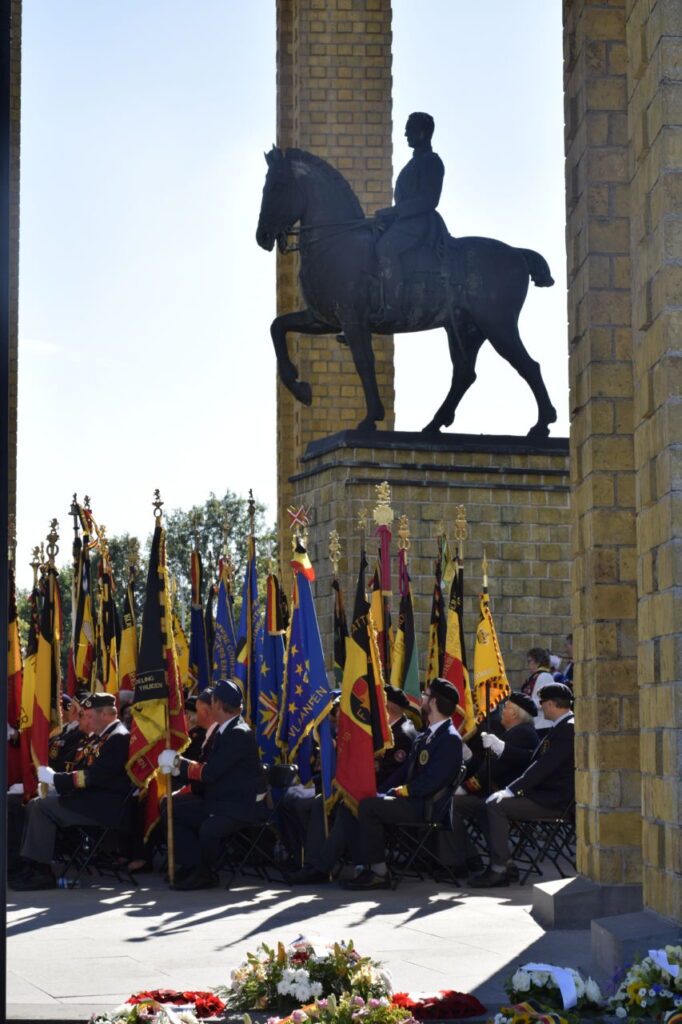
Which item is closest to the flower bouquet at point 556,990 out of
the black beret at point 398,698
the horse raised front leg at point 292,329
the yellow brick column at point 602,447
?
the yellow brick column at point 602,447

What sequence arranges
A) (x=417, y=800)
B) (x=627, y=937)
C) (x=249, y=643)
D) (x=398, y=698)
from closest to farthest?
(x=627, y=937)
(x=417, y=800)
(x=398, y=698)
(x=249, y=643)

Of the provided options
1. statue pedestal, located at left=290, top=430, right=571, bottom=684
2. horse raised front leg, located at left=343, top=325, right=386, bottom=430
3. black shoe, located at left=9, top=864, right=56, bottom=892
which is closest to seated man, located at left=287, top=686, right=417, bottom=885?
black shoe, located at left=9, top=864, right=56, bottom=892

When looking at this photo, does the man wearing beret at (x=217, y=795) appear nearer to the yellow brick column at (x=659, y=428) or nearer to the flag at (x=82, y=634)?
the yellow brick column at (x=659, y=428)

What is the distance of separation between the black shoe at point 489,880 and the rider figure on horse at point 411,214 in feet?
26.3

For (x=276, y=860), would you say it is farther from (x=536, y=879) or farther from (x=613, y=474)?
A: (x=613, y=474)

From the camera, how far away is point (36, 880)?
40.7 feet

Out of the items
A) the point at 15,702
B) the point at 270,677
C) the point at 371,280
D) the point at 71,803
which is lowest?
the point at 71,803

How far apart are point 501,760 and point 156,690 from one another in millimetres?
2880

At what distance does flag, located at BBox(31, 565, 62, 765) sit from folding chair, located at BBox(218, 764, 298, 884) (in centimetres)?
176

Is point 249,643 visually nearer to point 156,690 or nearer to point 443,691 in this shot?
point 156,690

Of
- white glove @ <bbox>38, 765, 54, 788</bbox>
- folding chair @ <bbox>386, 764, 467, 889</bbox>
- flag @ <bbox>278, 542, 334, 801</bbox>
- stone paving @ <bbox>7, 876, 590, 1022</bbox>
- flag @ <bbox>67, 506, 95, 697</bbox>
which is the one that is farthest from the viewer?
flag @ <bbox>67, 506, 95, 697</bbox>

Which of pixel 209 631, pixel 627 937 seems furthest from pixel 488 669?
pixel 627 937

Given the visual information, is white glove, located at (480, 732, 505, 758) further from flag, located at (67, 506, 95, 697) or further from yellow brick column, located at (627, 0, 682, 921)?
flag, located at (67, 506, 95, 697)

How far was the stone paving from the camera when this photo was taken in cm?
810
